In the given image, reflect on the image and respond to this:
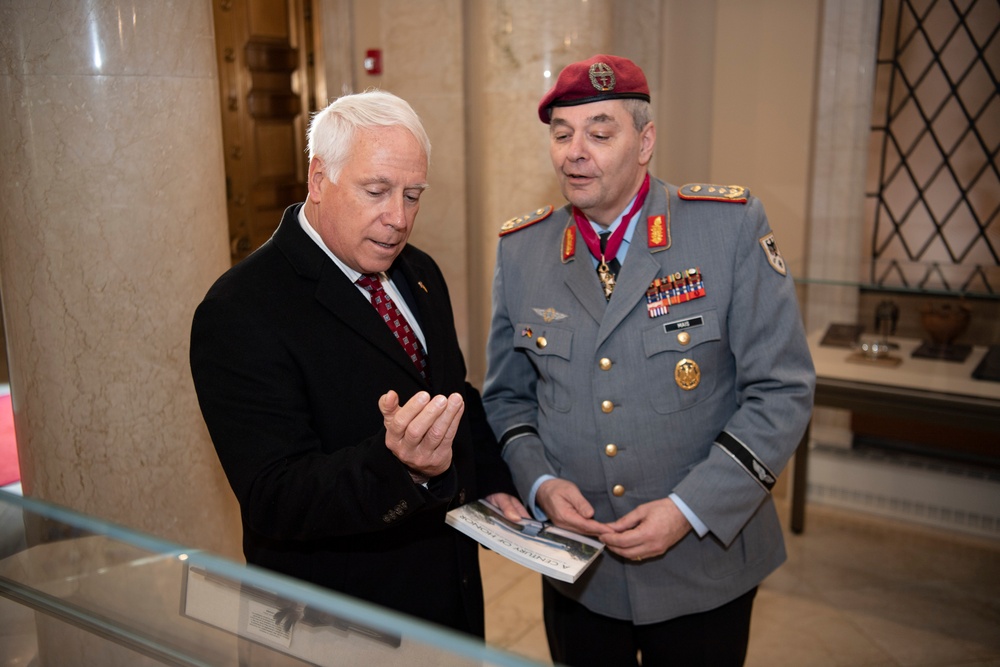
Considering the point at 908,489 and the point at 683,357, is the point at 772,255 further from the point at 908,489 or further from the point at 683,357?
the point at 908,489

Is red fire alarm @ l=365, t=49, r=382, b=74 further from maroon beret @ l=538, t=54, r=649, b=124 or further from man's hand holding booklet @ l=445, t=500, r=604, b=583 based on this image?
man's hand holding booklet @ l=445, t=500, r=604, b=583

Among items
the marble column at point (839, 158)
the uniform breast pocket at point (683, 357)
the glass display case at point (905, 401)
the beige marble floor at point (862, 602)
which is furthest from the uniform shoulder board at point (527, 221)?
the marble column at point (839, 158)

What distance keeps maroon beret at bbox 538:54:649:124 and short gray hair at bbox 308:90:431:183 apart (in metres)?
0.42

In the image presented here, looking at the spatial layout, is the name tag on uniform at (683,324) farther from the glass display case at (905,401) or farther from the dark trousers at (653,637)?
the glass display case at (905,401)

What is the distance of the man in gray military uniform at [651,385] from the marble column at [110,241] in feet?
3.29

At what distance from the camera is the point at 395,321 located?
1651 mm

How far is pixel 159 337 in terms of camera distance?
7.68 feet

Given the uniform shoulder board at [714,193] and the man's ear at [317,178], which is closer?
the man's ear at [317,178]

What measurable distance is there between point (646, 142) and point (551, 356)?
513mm

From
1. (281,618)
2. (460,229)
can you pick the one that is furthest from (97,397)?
(460,229)

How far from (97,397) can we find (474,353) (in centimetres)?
282

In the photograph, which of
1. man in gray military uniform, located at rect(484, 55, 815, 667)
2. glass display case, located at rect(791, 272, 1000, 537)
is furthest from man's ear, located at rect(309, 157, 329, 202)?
glass display case, located at rect(791, 272, 1000, 537)

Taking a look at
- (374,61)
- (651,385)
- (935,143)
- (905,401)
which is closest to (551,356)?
(651,385)

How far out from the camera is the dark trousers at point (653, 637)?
6.27ft
